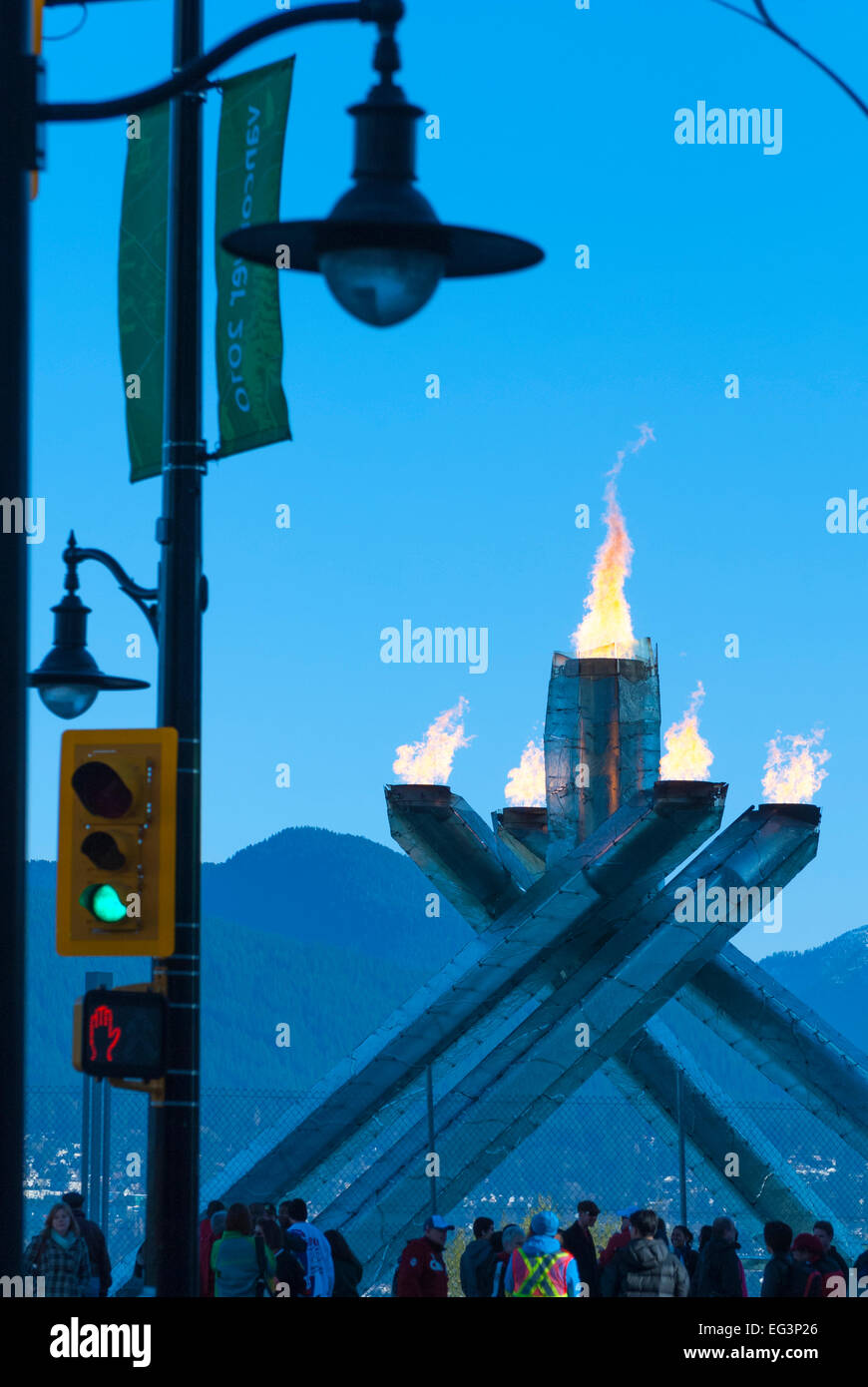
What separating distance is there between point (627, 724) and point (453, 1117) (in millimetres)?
6013

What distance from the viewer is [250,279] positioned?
14141mm

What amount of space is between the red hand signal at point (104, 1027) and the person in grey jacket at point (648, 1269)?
5.08m

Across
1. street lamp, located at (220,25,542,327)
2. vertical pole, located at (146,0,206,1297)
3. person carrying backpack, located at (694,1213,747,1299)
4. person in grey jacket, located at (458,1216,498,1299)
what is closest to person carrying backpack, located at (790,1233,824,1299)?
person carrying backpack, located at (694,1213,747,1299)

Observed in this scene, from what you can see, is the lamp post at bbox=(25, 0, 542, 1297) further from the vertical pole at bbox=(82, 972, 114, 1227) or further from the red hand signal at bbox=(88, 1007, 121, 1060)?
the vertical pole at bbox=(82, 972, 114, 1227)

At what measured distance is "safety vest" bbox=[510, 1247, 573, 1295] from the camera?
549 inches

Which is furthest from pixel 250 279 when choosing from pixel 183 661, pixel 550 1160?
pixel 550 1160

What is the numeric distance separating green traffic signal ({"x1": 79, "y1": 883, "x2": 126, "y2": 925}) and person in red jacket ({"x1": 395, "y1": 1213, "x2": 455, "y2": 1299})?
677cm

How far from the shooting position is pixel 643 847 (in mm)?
29844

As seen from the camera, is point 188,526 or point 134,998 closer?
point 134,998

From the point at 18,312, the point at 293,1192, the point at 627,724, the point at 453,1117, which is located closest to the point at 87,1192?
the point at 453,1117
